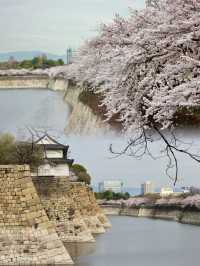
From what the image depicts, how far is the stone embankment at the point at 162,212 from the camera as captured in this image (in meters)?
75.1

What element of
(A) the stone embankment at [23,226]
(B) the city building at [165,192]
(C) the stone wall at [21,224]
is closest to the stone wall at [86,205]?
(A) the stone embankment at [23,226]

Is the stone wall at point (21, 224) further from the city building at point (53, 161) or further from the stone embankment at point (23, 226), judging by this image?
the city building at point (53, 161)

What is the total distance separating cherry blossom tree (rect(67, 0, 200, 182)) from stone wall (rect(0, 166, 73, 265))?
11.2 meters

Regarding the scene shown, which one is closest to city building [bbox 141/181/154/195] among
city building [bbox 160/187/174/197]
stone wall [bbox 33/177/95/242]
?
city building [bbox 160/187/174/197]

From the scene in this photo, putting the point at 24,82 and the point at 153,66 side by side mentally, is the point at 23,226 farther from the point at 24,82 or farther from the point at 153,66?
the point at 153,66

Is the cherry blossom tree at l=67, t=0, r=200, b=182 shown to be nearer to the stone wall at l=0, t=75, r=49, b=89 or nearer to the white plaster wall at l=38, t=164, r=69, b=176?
the stone wall at l=0, t=75, r=49, b=89

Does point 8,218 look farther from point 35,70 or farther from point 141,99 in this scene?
point 141,99

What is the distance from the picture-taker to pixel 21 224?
2194 centimetres

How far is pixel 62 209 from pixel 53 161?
1.85 m

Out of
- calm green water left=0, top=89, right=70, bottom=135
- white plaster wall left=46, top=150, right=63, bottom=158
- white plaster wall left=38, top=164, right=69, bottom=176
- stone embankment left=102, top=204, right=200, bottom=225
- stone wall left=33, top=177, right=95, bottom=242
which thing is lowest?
stone embankment left=102, top=204, right=200, bottom=225

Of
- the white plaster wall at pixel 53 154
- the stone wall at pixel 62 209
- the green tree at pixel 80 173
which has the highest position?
the white plaster wall at pixel 53 154

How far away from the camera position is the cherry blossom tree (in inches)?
328

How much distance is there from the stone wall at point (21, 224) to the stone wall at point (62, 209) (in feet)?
33.0

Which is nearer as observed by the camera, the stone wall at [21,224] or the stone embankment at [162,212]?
the stone wall at [21,224]
